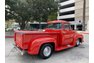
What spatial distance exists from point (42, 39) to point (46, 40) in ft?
0.66

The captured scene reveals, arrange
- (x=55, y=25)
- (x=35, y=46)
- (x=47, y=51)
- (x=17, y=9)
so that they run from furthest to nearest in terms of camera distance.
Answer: (x=17, y=9) < (x=55, y=25) < (x=47, y=51) < (x=35, y=46)

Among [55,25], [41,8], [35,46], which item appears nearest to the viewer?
[35,46]

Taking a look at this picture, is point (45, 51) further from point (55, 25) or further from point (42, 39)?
point (55, 25)

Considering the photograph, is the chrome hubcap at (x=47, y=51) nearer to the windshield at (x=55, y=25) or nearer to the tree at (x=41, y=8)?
the windshield at (x=55, y=25)

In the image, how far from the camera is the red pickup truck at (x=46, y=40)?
19.1ft

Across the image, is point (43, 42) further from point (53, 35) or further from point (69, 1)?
point (69, 1)

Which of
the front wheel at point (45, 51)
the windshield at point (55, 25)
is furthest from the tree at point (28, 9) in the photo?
the front wheel at point (45, 51)

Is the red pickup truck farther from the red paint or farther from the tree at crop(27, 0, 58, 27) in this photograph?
the tree at crop(27, 0, 58, 27)

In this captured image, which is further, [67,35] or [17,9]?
[17,9]

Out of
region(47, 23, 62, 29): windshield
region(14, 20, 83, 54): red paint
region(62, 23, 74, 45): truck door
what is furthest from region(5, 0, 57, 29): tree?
region(14, 20, 83, 54): red paint

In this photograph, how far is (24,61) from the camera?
596cm

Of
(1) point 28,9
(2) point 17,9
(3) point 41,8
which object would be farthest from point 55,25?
(3) point 41,8

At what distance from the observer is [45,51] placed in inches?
248
